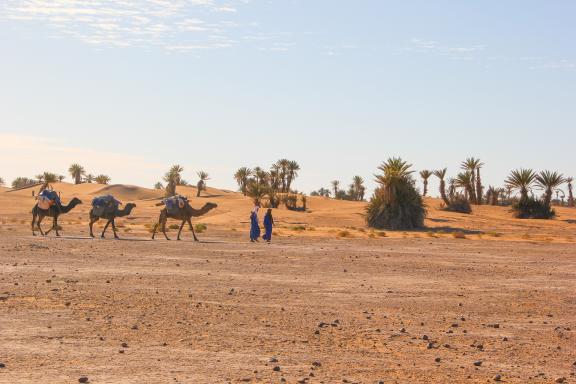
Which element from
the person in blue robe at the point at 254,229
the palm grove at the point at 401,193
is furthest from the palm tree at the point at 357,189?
the person in blue robe at the point at 254,229

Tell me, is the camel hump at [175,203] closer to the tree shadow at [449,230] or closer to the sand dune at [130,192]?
the tree shadow at [449,230]

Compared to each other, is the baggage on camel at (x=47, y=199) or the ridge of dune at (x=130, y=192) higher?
the ridge of dune at (x=130, y=192)

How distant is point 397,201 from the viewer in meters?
48.7

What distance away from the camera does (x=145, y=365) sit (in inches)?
375

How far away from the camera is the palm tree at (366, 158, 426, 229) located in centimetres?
4828

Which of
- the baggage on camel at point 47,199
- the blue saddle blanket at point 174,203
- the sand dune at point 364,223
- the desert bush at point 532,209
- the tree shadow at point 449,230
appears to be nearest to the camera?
the blue saddle blanket at point 174,203

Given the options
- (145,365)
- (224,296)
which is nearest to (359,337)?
(145,365)

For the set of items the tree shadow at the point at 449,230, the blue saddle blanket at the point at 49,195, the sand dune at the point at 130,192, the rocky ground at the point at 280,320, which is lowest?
the rocky ground at the point at 280,320

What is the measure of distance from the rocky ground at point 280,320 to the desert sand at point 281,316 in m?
0.03

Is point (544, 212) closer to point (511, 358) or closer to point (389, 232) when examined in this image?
point (389, 232)

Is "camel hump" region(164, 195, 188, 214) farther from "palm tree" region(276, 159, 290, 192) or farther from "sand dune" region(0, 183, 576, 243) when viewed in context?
"palm tree" region(276, 159, 290, 192)

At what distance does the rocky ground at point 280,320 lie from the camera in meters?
9.55

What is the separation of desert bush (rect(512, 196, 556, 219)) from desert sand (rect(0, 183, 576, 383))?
3678 cm

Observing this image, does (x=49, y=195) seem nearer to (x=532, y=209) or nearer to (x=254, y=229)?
(x=254, y=229)
